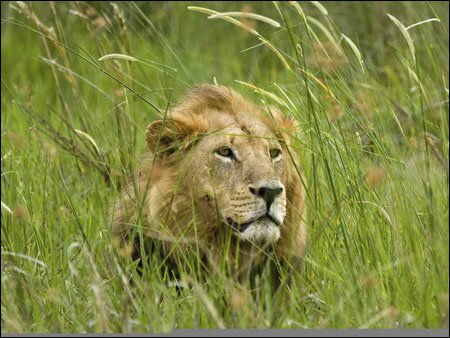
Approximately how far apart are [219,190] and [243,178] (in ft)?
0.36

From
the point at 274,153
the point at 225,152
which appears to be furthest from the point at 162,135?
the point at 274,153

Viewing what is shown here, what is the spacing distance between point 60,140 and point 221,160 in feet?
5.31

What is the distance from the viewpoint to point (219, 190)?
3779mm

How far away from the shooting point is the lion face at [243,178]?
11.8ft

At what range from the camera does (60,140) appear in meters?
5.25

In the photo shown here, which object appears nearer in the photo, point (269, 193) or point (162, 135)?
point (269, 193)

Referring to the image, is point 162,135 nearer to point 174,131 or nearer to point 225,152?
point 174,131

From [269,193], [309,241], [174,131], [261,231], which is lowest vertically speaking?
[309,241]

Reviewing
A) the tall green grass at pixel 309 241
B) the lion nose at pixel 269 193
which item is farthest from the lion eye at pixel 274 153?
the lion nose at pixel 269 193

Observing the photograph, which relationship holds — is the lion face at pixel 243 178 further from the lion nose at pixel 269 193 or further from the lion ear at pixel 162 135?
the lion ear at pixel 162 135

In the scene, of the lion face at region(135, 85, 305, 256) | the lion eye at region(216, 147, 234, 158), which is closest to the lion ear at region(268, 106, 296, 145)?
the lion face at region(135, 85, 305, 256)

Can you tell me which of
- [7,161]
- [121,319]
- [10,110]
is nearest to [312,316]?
[121,319]

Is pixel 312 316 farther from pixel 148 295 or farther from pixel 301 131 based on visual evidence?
pixel 301 131

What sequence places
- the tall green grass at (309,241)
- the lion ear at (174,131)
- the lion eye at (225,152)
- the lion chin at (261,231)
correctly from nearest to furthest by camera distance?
1. the tall green grass at (309,241)
2. the lion chin at (261,231)
3. the lion eye at (225,152)
4. the lion ear at (174,131)
